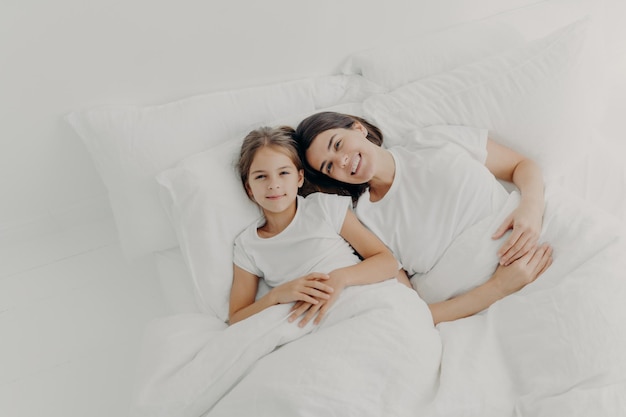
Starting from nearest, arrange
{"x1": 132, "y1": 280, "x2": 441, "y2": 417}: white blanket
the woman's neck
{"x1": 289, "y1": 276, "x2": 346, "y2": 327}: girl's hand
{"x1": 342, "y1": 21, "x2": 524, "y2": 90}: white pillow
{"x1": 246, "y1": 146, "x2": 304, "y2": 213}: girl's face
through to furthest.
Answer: {"x1": 132, "y1": 280, "x2": 441, "y2": 417}: white blanket < {"x1": 289, "y1": 276, "x2": 346, "y2": 327}: girl's hand < {"x1": 246, "y1": 146, "x2": 304, "y2": 213}: girl's face < the woman's neck < {"x1": 342, "y1": 21, "x2": 524, "y2": 90}: white pillow

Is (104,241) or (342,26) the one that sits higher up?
(342,26)

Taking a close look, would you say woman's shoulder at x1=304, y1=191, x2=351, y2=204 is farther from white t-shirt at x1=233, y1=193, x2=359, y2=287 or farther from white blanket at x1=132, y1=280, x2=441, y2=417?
white blanket at x1=132, y1=280, x2=441, y2=417

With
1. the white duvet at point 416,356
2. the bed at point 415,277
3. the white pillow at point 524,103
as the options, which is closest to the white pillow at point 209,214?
the bed at point 415,277

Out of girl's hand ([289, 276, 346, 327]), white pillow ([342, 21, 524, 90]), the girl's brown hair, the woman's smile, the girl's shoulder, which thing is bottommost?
girl's hand ([289, 276, 346, 327])

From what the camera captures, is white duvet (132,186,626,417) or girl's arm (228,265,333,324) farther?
girl's arm (228,265,333,324)

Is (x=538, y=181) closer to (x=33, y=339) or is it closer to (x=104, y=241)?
(x=104, y=241)

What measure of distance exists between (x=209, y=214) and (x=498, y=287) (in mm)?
660

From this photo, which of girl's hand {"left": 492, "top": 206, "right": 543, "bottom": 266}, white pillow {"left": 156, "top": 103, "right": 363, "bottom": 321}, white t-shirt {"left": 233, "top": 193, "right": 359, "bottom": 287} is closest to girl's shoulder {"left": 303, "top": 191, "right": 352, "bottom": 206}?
white t-shirt {"left": 233, "top": 193, "right": 359, "bottom": 287}

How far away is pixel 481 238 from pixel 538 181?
23 centimetres

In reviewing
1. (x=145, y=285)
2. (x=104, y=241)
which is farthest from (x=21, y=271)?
(x=145, y=285)

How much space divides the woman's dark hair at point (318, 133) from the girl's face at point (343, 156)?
2 cm

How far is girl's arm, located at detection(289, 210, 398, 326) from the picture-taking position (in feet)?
3.46

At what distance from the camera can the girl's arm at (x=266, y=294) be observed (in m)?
1.06

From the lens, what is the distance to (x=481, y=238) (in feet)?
3.86
